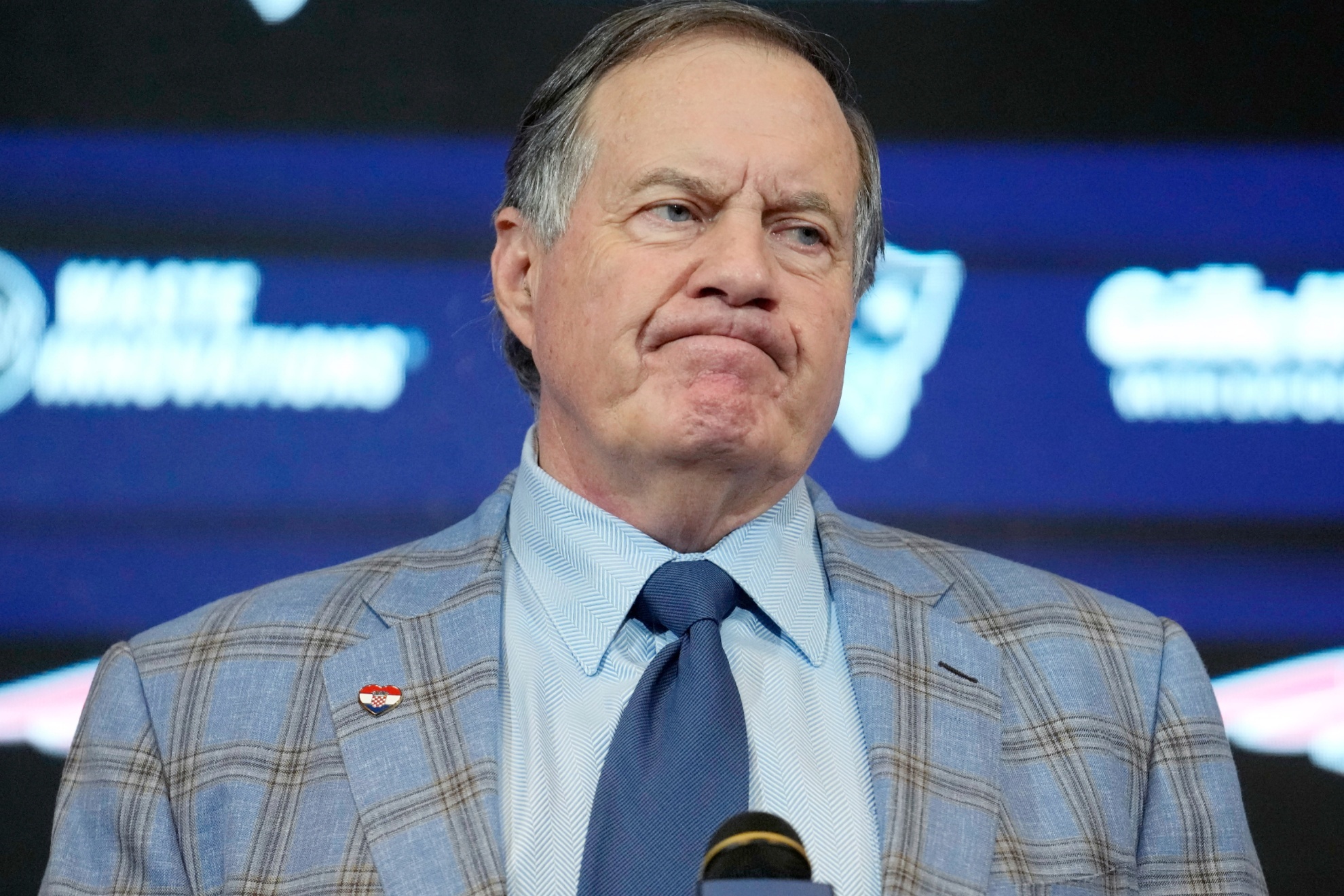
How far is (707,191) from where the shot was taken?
1.75 metres

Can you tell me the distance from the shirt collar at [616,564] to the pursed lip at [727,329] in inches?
9.0

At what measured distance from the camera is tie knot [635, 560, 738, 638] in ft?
5.49

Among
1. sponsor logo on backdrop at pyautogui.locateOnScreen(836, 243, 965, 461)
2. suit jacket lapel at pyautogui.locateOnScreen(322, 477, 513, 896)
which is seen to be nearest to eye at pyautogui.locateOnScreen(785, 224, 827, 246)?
suit jacket lapel at pyautogui.locateOnScreen(322, 477, 513, 896)

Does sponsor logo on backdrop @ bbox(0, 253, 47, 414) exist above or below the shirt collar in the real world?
above

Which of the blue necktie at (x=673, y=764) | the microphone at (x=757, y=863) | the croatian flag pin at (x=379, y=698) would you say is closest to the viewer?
the microphone at (x=757, y=863)

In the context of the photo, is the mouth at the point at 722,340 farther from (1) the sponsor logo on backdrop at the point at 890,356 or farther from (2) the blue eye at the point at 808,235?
(1) the sponsor logo on backdrop at the point at 890,356

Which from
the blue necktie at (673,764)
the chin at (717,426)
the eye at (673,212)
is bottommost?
the blue necktie at (673,764)

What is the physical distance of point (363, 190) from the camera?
2674mm

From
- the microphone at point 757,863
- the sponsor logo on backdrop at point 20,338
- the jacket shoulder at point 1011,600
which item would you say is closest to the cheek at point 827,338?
the jacket shoulder at point 1011,600

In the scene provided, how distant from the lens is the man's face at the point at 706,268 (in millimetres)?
1673

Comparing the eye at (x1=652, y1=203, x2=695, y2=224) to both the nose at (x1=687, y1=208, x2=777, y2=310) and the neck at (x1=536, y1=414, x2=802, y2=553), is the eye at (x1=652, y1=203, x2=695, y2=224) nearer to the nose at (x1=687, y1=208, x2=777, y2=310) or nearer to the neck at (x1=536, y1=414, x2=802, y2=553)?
the nose at (x1=687, y1=208, x2=777, y2=310)

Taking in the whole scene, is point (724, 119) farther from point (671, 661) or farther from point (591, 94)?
point (671, 661)

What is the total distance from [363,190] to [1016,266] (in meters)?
1.22

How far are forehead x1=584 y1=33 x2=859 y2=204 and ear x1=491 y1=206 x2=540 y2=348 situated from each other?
0.18 meters
